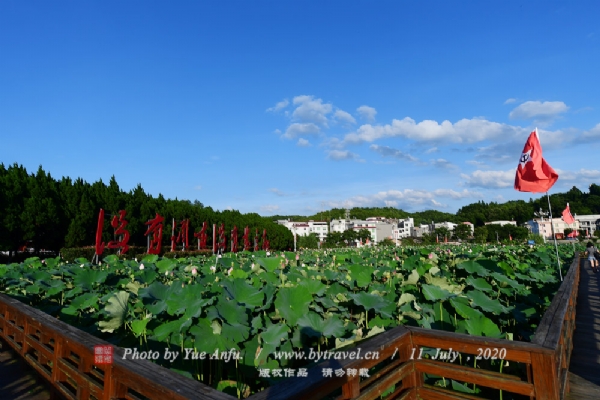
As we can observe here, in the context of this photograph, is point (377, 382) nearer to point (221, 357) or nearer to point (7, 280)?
point (221, 357)

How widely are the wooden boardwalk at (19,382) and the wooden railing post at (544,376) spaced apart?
2.80 m

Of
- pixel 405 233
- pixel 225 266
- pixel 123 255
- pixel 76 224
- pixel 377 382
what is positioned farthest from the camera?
pixel 405 233

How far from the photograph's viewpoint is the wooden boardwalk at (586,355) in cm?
250

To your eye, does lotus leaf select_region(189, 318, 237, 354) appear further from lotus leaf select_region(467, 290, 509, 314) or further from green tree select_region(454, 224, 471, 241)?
green tree select_region(454, 224, 471, 241)

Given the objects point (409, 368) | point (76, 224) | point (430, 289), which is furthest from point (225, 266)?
point (76, 224)

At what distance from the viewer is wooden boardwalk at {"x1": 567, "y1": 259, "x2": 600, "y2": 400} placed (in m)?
2.50

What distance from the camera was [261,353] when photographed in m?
1.88

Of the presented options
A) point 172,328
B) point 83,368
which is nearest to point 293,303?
point 172,328

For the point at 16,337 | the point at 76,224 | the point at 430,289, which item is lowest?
the point at 16,337

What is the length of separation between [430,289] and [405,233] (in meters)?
101

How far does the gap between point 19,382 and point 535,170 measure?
7.55 meters

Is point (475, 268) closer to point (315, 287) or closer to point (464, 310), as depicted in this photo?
point (464, 310)

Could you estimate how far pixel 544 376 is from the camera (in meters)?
1.46

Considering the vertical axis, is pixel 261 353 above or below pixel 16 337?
above
